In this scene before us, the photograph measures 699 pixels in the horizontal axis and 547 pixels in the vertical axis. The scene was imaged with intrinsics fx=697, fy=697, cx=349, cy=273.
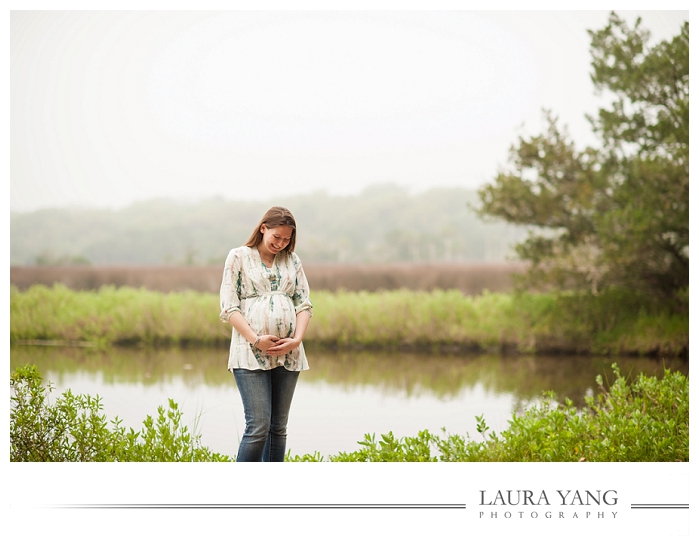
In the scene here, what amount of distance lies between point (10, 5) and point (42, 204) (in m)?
5.87

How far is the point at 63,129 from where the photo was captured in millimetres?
8617

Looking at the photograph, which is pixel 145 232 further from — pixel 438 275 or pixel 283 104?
pixel 438 275

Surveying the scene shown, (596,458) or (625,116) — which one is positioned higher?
(625,116)

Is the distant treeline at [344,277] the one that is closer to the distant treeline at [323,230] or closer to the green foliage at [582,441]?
the distant treeline at [323,230]

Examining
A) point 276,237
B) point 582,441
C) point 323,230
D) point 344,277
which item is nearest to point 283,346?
point 276,237

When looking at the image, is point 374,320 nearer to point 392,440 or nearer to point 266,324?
point 392,440

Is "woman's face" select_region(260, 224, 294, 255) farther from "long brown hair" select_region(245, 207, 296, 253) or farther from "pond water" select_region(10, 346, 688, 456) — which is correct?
"pond water" select_region(10, 346, 688, 456)

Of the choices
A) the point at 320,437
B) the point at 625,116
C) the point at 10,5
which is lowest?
the point at 320,437

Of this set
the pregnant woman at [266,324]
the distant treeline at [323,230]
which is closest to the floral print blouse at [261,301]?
the pregnant woman at [266,324]

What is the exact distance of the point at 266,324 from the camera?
2.75 m

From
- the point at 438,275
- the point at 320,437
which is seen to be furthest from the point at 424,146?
the point at 320,437

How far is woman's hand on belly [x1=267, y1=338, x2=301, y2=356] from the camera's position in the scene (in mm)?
2666
